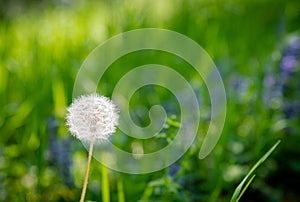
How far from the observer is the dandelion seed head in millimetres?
968

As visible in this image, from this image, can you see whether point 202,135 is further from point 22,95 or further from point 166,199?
point 22,95

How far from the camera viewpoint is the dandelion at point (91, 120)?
3.17 feet

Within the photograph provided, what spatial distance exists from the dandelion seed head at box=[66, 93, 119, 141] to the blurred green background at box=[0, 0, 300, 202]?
0.30 metres

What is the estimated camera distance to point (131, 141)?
78.3 inches

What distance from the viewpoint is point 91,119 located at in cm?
98

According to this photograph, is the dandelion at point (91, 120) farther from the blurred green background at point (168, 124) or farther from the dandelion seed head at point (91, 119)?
the blurred green background at point (168, 124)

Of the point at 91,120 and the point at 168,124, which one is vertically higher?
the point at 168,124

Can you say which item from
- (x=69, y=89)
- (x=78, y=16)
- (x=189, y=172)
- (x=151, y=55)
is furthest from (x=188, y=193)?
(x=78, y=16)

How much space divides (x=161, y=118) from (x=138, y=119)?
0.87 ft

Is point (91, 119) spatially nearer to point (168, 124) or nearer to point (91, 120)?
point (91, 120)

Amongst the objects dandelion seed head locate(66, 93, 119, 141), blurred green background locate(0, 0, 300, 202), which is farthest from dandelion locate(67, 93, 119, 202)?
blurred green background locate(0, 0, 300, 202)

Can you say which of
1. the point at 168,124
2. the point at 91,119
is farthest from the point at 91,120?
the point at 168,124

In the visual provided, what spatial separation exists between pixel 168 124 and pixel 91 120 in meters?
0.54

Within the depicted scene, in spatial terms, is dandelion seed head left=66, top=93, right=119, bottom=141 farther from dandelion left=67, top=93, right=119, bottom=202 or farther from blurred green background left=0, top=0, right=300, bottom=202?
blurred green background left=0, top=0, right=300, bottom=202
